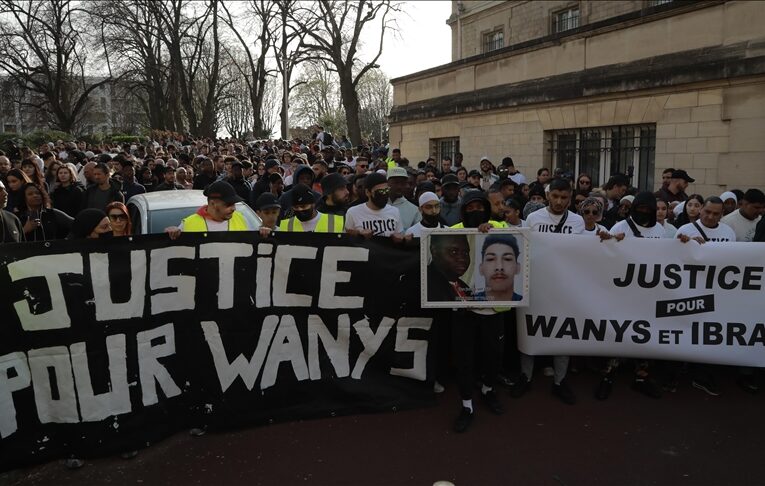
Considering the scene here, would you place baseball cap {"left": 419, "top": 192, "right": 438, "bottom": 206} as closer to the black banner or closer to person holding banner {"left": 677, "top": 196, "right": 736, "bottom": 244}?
the black banner

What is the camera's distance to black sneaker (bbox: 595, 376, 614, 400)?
4.93 meters

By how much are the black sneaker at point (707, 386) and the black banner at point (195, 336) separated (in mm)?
2489

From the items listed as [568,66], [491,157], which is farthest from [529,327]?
[491,157]

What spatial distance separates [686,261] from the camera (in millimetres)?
5023

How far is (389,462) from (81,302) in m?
2.42

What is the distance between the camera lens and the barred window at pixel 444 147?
642 inches

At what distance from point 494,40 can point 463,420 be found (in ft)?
87.2

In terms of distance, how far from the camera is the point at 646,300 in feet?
16.6

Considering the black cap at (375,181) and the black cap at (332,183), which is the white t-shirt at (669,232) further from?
the black cap at (332,183)

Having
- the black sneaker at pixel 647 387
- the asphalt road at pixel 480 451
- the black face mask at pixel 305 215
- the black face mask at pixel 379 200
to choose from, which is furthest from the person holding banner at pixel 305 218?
Answer: the black sneaker at pixel 647 387

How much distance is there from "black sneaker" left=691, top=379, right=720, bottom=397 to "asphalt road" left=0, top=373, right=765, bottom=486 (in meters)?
0.24

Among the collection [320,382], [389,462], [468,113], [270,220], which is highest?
[468,113]

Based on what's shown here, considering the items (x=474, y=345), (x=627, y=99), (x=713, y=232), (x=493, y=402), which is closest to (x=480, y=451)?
(x=493, y=402)

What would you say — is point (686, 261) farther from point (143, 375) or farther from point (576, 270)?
point (143, 375)
